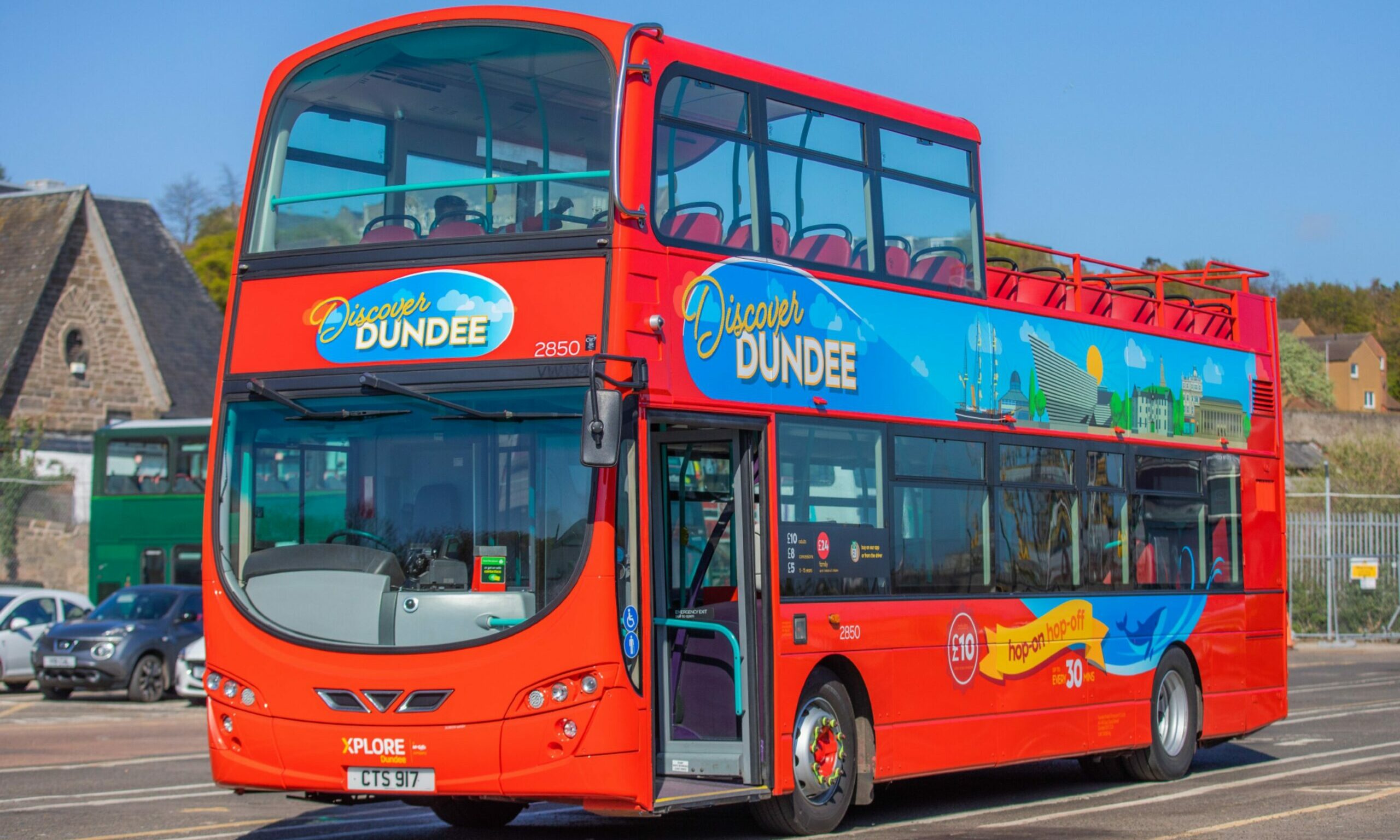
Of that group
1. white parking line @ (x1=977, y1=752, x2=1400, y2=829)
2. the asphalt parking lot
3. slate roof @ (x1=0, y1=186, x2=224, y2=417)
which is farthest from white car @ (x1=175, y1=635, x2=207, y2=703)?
slate roof @ (x1=0, y1=186, x2=224, y2=417)

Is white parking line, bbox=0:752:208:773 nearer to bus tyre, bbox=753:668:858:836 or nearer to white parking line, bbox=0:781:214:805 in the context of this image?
white parking line, bbox=0:781:214:805

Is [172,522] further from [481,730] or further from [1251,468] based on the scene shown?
[481,730]

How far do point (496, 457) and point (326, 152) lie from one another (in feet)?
8.11

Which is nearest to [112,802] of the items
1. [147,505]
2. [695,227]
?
[695,227]

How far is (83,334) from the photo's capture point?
48.2 meters

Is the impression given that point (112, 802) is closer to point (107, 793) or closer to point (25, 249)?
point (107, 793)

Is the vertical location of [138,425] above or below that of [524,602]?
above

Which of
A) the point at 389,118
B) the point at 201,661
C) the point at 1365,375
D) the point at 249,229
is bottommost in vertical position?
the point at 201,661

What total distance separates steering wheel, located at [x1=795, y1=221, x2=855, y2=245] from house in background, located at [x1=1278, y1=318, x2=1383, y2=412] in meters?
108

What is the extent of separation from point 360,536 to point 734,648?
239 centimetres

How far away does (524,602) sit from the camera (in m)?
9.35

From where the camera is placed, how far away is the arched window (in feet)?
156

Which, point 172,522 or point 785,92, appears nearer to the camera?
point 785,92


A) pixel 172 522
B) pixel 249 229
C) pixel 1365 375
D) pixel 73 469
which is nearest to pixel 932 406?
pixel 249 229
